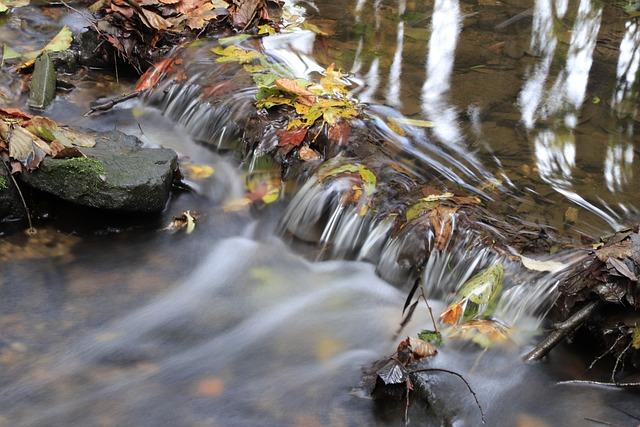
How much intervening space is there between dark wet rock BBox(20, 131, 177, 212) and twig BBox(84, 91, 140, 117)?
1.14 metres

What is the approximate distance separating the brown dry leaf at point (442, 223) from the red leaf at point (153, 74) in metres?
2.96

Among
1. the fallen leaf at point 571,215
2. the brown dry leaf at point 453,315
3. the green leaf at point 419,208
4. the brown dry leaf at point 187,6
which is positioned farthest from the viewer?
the brown dry leaf at point 187,6

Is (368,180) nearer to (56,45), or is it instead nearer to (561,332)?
(561,332)

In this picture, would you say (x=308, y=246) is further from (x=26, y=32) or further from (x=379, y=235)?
(x=26, y=32)

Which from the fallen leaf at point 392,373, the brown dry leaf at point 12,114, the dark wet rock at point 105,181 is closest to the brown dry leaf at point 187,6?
the brown dry leaf at point 12,114

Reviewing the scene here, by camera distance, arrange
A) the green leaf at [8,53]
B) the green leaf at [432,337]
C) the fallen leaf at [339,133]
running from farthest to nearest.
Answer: the green leaf at [8,53]
the fallen leaf at [339,133]
the green leaf at [432,337]

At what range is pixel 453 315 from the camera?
3.65 m

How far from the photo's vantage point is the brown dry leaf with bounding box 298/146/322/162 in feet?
15.4

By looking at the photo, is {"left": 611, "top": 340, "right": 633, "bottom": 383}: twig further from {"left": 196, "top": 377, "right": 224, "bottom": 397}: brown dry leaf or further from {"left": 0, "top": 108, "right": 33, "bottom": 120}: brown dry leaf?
{"left": 0, "top": 108, "right": 33, "bottom": 120}: brown dry leaf

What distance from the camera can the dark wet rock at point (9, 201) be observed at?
413cm

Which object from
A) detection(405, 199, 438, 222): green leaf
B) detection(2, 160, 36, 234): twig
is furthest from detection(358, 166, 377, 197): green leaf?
detection(2, 160, 36, 234): twig

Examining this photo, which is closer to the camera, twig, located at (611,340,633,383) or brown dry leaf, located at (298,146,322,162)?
→ twig, located at (611,340,633,383)

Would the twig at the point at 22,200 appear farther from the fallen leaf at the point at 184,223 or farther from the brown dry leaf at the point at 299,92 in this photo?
the brown dry leaf at the point at 299,92

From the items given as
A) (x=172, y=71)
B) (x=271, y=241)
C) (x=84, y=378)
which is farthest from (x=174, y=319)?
(x=172, y=71)
